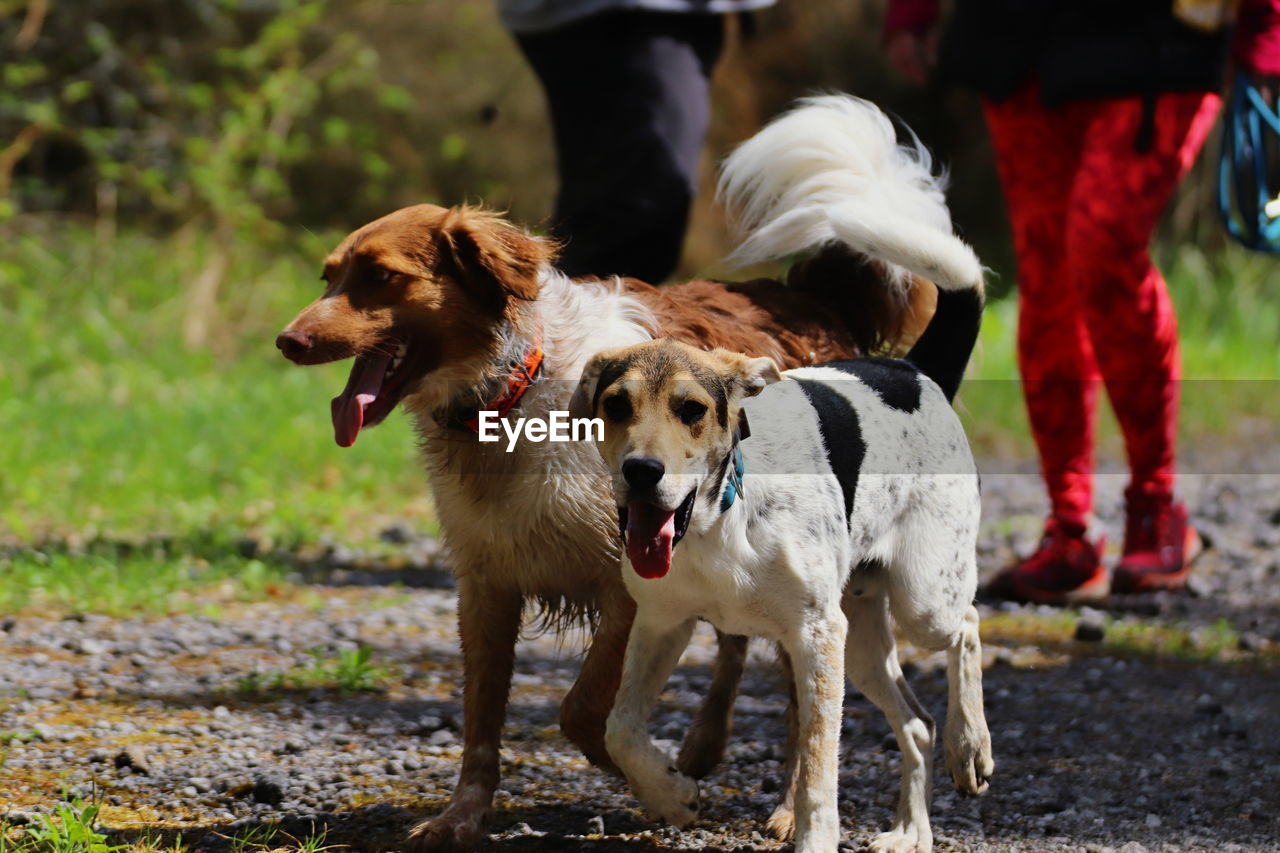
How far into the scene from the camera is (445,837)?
305cm

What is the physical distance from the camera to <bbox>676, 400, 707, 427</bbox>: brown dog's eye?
257 centimetres

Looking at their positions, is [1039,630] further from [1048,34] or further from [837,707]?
[837,707]

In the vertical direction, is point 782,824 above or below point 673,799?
below

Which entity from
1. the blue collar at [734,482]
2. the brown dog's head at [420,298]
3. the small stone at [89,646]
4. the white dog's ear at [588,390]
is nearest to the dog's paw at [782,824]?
the blue collar at [734,482]

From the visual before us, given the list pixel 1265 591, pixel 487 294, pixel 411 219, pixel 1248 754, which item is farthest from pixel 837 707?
pixel 1265 591

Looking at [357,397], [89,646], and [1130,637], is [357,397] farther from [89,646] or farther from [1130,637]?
[1130,637]

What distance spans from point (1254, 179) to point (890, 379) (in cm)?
187

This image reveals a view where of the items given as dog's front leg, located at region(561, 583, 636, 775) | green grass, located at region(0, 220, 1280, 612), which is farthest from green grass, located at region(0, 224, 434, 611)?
dog's front leg, located at region(561, 583, 636, 775)

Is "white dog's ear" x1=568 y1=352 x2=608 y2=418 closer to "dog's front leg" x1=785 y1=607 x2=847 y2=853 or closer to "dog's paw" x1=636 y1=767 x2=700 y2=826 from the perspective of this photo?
"dog's front leg" x1=785 y1=607 x2=847 y2=853

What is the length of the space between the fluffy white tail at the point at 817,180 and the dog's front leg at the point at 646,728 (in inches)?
44.4

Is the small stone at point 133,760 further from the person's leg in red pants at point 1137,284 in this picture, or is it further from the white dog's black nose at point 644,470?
the person's leg in red pants at point 1137,284

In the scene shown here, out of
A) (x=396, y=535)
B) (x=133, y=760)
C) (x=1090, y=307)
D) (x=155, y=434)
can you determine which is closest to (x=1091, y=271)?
(x=1090, y=307)

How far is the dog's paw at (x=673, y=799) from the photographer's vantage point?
287cm

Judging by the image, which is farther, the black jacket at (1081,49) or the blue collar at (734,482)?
the black jacket at (1081,49)
